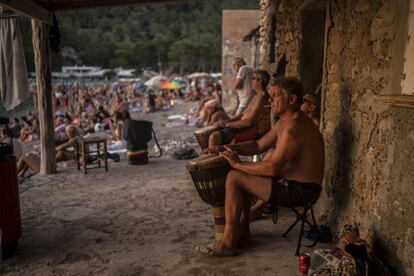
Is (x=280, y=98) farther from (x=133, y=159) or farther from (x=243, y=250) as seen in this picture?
(x=133, y=159)

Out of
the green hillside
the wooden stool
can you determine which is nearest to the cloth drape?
the wooden stool

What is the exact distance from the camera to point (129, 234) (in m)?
4.00

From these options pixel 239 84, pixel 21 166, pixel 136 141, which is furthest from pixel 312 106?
pixel 21 166

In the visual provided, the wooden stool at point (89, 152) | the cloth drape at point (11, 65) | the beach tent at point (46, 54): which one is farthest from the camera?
the wooden stool at point (89, 152)

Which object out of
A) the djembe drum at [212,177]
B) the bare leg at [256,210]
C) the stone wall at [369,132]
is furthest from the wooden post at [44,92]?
the stone wall at [369,132]

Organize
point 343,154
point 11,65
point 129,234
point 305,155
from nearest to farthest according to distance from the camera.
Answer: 1. point 305,155
2. point 343,154
3. point 129,234
4. point 11,65

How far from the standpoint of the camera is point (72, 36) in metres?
64.9

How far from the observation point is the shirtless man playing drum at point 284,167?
3145 mm

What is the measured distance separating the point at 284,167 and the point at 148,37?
3361 inches

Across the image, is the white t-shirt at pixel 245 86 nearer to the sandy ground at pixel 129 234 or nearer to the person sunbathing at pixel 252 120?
the person sunbathing at pixel 252 120

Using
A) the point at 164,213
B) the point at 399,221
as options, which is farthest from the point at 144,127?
the point at 399,221

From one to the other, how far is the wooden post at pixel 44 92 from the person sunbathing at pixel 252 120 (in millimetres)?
3566

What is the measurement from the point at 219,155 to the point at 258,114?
4.55 feet

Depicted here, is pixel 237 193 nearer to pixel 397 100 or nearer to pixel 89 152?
pixel 397 100
